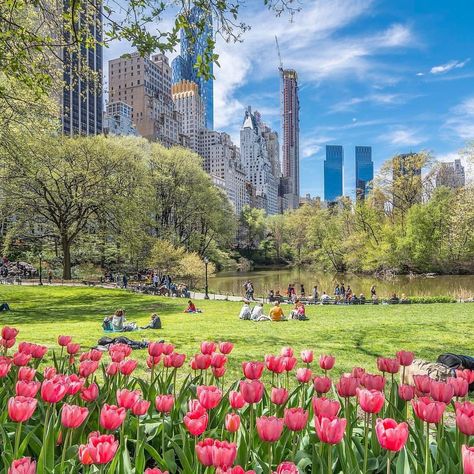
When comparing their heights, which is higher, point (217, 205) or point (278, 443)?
point (217, 205)

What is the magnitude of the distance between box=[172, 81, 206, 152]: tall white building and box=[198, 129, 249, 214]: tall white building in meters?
3.52

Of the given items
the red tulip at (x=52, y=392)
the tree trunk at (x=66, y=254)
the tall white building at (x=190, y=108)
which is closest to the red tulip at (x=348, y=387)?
the red tulip at (x=52, y=392)

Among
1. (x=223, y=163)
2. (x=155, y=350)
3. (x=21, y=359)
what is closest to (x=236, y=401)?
(x=155, y=350)

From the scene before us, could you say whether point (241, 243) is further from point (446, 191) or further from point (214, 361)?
point (214, 361)

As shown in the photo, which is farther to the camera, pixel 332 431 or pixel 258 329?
pixel 258 329

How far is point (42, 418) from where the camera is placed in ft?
8.63

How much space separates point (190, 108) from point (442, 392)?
574 feet

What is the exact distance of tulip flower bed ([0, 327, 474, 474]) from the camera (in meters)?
1.64

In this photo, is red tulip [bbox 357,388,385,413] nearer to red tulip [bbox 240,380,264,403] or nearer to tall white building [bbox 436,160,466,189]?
red tulip [bbox 240,380,264,403]

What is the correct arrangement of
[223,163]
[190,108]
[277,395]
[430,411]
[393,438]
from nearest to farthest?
[393,438], [430,411], [277,395], [223,163], [190,108]

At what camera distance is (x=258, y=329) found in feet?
41.7

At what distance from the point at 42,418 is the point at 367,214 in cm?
4959

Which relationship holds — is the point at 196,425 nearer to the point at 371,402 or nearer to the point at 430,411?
the point at 371,402

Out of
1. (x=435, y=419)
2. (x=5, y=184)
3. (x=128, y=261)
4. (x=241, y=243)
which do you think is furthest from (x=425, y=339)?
(x=241, y=243)
